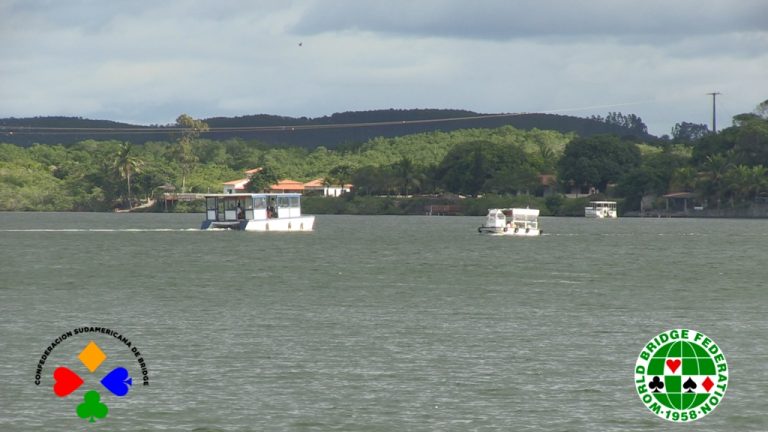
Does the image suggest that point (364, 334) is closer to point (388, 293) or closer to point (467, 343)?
point (467, 343)

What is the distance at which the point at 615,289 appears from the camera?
7019 centimetres

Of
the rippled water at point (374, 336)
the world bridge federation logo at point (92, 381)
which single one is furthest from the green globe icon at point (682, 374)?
the world bridge federation logo at point (92, 381)

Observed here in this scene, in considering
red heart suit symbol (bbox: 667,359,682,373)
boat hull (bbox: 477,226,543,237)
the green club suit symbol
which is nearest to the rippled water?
the green club suit symbol

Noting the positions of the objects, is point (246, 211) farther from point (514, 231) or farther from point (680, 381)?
point (680, 381)

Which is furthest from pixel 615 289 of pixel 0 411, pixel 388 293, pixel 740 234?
pixel 740 234

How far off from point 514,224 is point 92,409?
12955 centimetres

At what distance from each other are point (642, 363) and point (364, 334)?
13.5m

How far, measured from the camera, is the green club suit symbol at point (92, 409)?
3095 centimetres

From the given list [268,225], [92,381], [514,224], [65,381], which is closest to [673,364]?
[92,381]

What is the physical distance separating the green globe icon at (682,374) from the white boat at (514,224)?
122452 millimetres

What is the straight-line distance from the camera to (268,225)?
14862cm

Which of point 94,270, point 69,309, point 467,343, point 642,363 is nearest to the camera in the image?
point 642,363

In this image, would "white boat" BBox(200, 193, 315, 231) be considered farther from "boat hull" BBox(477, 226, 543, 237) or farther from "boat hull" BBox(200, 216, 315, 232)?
"boat hull" BBox(477, 226, 543, 237)

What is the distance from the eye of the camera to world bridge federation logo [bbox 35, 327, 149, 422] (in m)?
31.8
